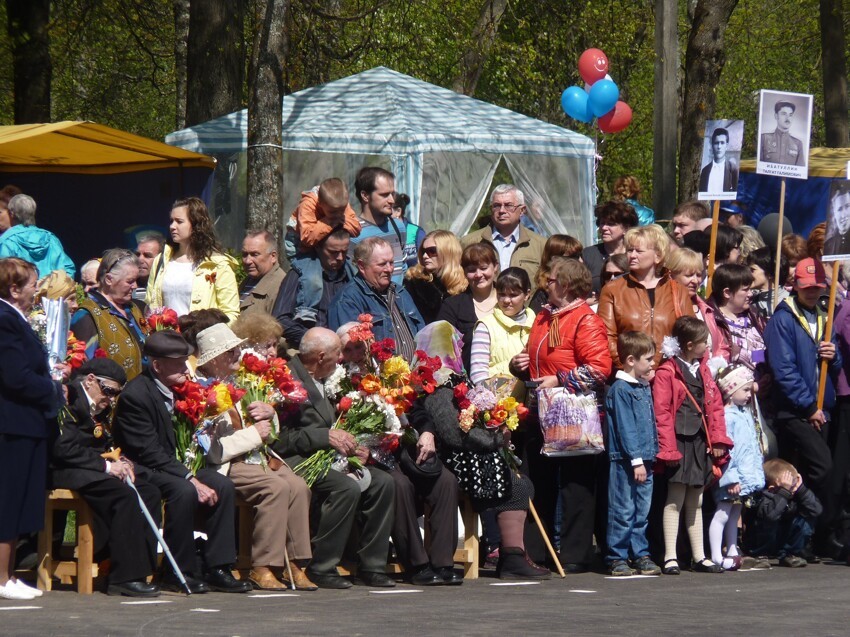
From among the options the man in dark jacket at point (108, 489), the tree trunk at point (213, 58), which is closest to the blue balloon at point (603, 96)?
the tree trunk at point (213, 58)

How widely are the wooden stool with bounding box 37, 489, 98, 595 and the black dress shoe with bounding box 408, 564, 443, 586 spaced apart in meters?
1.94

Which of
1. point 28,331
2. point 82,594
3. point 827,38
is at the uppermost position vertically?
point 827,38

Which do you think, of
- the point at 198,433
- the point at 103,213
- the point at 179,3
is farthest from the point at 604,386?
the point at 179,3

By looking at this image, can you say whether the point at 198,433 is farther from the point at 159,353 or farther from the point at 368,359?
the point at 368,359

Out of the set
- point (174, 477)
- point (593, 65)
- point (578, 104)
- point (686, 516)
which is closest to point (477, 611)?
point (174, 477)

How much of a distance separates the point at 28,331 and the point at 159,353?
75 centimetres

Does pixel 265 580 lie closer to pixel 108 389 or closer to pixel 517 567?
pixel 108 389

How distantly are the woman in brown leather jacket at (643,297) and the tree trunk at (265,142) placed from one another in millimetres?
4308

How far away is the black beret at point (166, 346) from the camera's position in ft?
29.2

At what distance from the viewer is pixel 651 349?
33.5 ft

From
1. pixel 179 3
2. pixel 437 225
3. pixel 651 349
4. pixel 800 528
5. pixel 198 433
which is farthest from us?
pixel 179 3

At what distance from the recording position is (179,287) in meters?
10.9

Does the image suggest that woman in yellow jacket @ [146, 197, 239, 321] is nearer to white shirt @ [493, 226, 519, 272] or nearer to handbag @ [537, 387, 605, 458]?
white shirt @ [493, 226, 519, 272]

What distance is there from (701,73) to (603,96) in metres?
1.50
